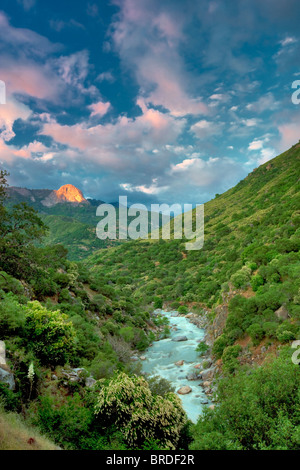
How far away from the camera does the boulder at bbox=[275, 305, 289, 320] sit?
858 inches

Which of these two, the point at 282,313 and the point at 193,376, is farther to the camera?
the point at 193,376

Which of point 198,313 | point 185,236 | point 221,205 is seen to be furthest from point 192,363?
point 221,205

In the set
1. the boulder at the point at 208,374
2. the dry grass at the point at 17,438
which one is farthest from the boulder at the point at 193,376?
the dry grass at the point at 17,438

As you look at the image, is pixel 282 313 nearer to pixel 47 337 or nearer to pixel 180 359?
pixel 180 359

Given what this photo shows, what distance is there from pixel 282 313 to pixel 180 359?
1678 centimetres

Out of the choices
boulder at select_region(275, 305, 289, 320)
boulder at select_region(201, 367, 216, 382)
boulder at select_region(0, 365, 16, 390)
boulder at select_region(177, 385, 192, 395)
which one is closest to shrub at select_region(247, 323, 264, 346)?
boulder at select_region(275, 305, 289, 320)

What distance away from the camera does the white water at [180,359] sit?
2261cm

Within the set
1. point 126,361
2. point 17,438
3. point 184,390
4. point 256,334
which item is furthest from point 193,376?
point 17,438

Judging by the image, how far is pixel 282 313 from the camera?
72.8ft

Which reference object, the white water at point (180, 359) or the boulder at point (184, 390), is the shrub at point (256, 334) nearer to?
the white water at point (180, 359)

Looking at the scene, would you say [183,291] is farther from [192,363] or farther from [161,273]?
[192,363]

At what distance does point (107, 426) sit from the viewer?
11.6 metres

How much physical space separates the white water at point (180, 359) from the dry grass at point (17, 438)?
578 inches
